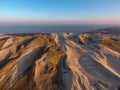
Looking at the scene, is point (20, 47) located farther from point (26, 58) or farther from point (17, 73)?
point (17, 73)

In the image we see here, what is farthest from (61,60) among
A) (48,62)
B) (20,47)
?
(20,47)

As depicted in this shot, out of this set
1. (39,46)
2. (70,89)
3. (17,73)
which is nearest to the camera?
(70,89)

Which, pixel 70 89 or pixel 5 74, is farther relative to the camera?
pixel 5 74

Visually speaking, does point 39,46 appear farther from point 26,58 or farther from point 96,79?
point 96,79

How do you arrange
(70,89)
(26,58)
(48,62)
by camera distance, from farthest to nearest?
(26,58)
(48,62)
(70,89)

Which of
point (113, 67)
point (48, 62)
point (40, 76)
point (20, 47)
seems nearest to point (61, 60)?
point (48, 62)

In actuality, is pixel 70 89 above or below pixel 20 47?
above
